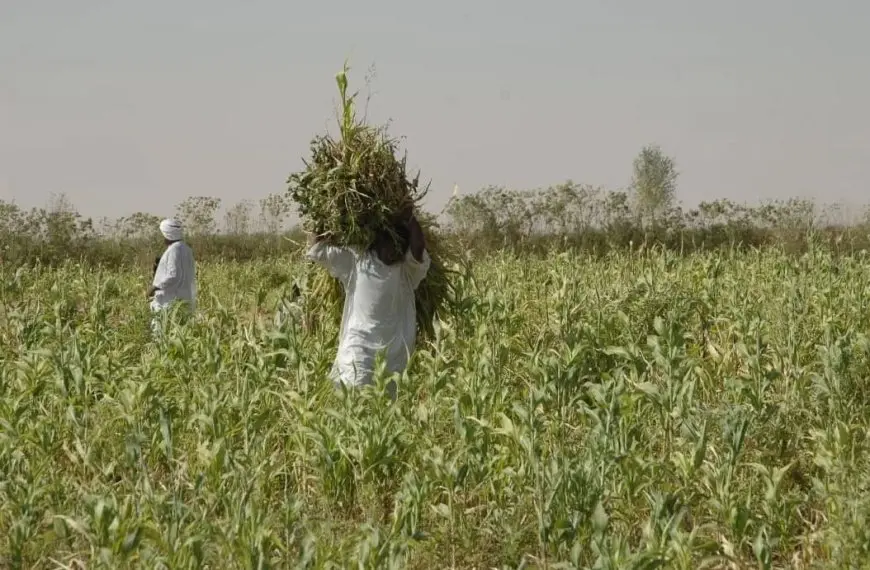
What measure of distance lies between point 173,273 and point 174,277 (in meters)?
0.04

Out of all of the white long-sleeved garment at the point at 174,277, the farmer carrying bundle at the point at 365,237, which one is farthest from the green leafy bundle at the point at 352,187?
the white long-sleeved garment at the point at 174,277

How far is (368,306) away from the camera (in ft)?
17.5

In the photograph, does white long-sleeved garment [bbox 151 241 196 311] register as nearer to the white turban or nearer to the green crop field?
the white turban

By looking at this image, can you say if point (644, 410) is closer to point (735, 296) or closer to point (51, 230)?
point (735, 296)

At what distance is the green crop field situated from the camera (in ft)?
10.9

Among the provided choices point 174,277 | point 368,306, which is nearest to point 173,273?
point 174,277

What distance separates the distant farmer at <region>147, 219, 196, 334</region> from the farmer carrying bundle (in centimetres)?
368

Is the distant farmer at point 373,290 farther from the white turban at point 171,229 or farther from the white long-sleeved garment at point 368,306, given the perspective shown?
the white turban at point 171,229

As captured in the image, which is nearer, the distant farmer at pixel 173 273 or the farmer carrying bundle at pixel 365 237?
the farmer carrying bundle at pixel 365 237

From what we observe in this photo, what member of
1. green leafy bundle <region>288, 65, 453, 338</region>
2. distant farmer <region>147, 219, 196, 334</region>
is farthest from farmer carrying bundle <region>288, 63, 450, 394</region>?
distant farmer <region>147, 219, 196, 334</region>

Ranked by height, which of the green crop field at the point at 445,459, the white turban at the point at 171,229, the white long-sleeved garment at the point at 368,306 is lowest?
the green crop field at the point at 445,459

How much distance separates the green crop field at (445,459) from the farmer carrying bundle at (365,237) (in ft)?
0.99

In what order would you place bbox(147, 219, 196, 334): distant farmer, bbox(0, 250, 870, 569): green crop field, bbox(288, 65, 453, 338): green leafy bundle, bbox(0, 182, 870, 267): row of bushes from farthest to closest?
bbox(0, 182, 870, 267): row of bushes → bbox(147, 219, 196, 334): distant farmer → bbox(288, 65, 453, 338): green leafy bundle → bbox(0, 250, 870, 569): green crop field

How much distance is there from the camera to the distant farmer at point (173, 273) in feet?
28.6
